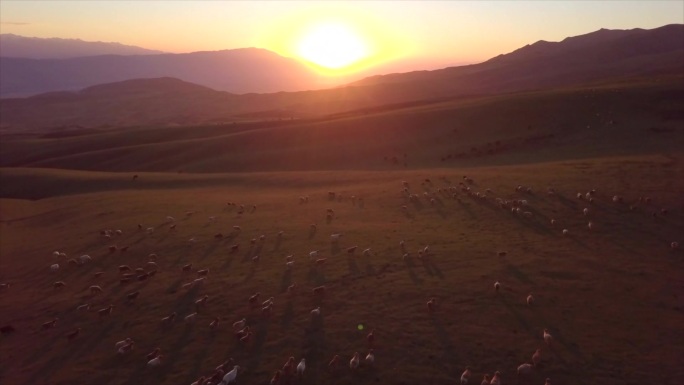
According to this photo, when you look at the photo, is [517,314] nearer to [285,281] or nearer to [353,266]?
[353,266]

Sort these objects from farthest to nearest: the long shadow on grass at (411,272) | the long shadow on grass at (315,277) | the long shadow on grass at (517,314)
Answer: the long shadow on grass at (315,277) → the long shadow on grass at (411,272) → the long shadow on grass at (517,314)

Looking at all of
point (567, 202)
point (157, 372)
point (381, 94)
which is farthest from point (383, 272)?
point (381, 94)

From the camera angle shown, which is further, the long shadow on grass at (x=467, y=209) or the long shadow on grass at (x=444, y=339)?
the long shadow on grass at (x=467, y=209)

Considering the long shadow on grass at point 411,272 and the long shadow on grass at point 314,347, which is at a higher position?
the long shadow on grass at point 411,272

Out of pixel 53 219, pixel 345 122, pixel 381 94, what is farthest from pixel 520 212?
pixel 381 94

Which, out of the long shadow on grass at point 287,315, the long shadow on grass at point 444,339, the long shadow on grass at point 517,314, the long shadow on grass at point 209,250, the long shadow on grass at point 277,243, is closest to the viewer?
the long shadow on grass at point 444,339

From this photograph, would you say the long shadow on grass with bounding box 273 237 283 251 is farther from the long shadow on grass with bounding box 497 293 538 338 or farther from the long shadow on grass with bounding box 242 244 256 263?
the long shadow on grass with bounding box 497 293 538 338

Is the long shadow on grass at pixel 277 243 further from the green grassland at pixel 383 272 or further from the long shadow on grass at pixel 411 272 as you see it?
the long shadow on grass at pixel 411 272

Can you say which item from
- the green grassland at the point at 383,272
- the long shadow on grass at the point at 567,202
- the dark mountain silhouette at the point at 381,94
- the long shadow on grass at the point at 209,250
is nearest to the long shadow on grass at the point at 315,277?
the green grassland at the point at 383,272
